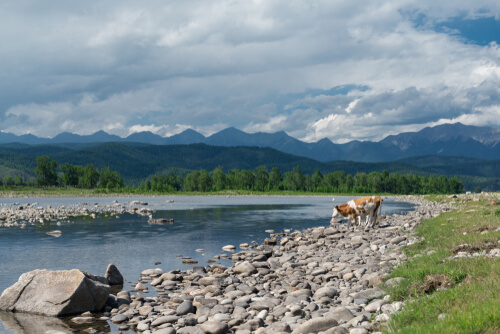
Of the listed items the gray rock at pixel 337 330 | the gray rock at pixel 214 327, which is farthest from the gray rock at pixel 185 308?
the gray rock at pixel 337 330

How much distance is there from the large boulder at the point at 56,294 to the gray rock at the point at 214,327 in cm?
518

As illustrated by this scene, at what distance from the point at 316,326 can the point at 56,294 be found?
974cm

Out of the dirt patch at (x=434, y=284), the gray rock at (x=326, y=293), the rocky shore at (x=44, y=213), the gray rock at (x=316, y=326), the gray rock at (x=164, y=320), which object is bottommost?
the rocky shore at (x=44, y=213)

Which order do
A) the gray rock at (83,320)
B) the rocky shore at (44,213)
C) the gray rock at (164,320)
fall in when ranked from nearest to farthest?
the gray rock at (164,320) < the gray rock at (83,320) < the rocky shore at (44,213)

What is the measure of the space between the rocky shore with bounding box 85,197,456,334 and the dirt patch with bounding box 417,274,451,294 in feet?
3.26

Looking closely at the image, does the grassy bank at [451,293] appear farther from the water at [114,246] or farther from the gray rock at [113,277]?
the gray rock at [113,277]

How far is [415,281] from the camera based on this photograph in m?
12.1

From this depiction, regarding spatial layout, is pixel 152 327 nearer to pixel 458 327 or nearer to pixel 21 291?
pixel 21 291

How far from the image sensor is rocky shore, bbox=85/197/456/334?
11.4m

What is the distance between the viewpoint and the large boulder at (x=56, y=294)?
48.2 feet

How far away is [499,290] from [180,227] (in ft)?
125

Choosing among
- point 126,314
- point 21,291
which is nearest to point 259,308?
point 126,314

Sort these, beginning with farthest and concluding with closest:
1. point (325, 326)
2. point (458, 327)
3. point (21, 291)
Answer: point (21, 291) → point (325, 326) → point (458, 327)

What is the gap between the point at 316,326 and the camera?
1055cm
